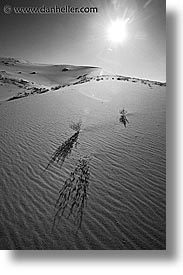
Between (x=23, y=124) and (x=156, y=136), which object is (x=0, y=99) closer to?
(x=23, y=124)

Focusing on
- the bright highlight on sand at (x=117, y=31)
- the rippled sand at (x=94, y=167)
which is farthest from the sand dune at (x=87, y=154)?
the bright highlight on sand at (x=117, y=31)

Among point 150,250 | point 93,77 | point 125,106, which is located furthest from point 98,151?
point 150,250

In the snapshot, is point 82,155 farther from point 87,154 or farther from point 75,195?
point 75,195

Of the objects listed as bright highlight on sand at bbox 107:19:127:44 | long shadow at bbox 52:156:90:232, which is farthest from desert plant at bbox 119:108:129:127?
bright highlight on sand at bbox 107:19:127:44

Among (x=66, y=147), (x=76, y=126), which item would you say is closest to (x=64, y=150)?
(x=66, y=147)

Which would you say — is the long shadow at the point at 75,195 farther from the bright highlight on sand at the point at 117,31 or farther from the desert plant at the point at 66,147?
the bright highlight on sand at the point at 117,31
